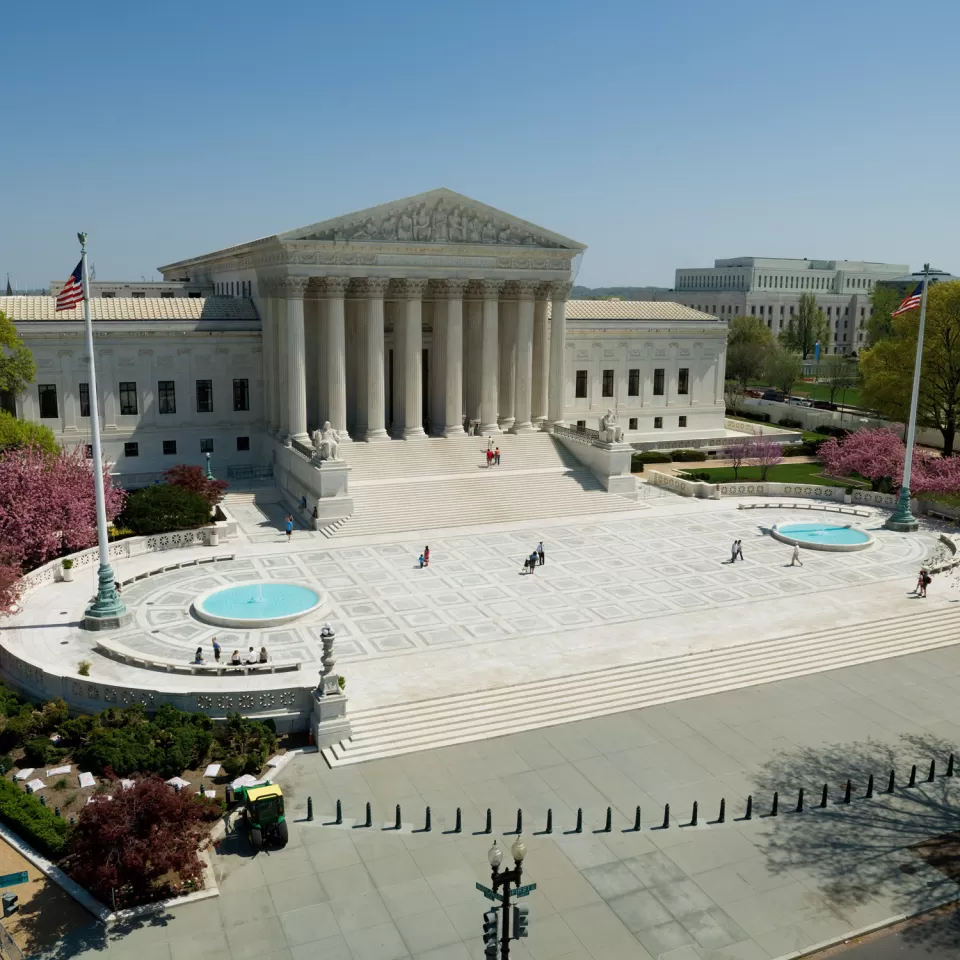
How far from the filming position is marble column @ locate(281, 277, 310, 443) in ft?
188

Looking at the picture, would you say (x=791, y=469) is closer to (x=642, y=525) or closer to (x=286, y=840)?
(x=642, y=525)

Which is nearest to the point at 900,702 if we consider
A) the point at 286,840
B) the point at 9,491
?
the point at 286,840

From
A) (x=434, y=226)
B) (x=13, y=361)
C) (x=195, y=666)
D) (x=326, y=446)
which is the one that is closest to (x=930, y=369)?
(x=434, y=226)

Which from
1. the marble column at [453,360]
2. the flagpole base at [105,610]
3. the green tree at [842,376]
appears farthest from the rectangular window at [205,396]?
the green tree at [842,376]

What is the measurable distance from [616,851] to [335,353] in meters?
41.4

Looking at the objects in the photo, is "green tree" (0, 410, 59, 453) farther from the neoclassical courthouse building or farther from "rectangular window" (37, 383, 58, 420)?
the neoclassical courthouse building

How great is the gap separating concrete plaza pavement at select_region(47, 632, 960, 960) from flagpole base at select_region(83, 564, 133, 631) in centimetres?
1295

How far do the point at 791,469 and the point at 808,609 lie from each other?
107 ft

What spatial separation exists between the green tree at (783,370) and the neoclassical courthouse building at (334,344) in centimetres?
5050

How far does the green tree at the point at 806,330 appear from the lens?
14950cm

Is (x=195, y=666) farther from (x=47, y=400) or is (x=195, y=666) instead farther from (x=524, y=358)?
(x=524, y=358)

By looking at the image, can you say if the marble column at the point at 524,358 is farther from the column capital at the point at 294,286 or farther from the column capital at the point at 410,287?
the column capital at the point at 294,286

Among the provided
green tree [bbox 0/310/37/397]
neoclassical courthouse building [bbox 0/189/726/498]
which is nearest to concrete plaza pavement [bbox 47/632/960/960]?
green tree [bbox 0/310/37/397]

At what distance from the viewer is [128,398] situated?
60750 mm
